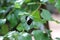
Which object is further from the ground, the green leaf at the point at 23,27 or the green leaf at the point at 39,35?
the green leaf at the point at 23,27

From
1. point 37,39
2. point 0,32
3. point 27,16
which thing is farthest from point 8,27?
point 37,39

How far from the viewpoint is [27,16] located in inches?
28.1

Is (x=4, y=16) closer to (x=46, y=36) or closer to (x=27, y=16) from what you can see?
(x=27, y=16)

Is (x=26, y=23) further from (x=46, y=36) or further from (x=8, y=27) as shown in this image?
(x=8, y=27)

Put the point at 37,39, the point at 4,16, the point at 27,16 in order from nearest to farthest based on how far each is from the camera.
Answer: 1. the point at 37,39
2. the point at 27,16
3. the point at 4,16

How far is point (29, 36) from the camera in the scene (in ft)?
2.06

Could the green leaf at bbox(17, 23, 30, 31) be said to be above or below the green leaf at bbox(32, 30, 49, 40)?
above

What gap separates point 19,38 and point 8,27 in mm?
260

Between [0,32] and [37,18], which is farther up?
[37,18]

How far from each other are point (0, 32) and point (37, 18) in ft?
0.93

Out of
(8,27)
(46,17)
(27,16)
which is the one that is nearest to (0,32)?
(8,27)

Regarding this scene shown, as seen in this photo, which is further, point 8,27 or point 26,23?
point 8,27

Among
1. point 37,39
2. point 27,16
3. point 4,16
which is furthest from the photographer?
point 4,16

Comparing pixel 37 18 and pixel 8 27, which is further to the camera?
pixel 8 27
